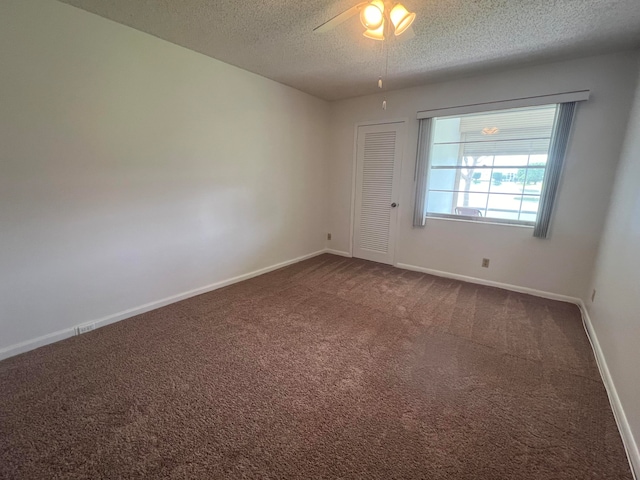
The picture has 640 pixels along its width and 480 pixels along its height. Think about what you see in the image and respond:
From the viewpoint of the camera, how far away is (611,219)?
2.46 metres

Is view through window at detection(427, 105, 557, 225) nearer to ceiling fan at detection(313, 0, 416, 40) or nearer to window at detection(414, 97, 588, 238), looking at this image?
window at detection(414, 97, 588, 238)

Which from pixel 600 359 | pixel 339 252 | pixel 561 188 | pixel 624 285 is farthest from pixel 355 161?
pixel 600 359

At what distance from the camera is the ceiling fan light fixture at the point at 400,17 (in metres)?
1.66

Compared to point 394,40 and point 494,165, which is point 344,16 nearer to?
point 394,40

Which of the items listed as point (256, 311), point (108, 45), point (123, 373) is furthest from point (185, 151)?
point (123, 373)

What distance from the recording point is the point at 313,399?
64.9 inches

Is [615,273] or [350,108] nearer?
[615,273]

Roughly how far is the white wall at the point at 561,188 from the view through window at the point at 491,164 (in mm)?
223

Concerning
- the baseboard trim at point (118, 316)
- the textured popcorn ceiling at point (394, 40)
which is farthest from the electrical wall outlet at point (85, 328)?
the textured popcorn ceiling at point (394, 40)

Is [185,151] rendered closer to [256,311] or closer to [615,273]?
[256,311]

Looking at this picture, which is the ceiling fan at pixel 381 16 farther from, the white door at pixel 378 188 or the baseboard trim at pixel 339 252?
the baseboard trim at pixel 339 252

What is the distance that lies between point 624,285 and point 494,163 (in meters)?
1.94

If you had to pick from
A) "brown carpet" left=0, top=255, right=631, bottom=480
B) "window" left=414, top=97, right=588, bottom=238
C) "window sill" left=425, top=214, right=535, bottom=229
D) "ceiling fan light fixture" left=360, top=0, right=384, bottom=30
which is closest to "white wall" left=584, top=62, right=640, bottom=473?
"brown carpet" left=0, top=255, right=631, bottom=480

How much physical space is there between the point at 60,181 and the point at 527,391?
3499 millimetres
